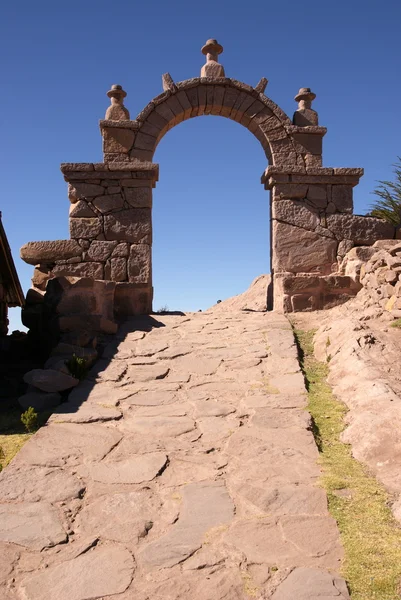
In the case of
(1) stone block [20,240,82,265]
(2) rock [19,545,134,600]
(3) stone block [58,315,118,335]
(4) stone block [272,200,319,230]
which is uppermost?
(4) stone block [272,200,319,230]

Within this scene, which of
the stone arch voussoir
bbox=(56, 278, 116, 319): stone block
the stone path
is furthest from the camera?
the stone arch voussoir

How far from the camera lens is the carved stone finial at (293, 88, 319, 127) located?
9164mm

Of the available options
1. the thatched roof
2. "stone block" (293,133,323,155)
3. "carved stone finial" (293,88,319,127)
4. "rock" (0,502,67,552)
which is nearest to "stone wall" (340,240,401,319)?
"stone block" (293,133,323,155)

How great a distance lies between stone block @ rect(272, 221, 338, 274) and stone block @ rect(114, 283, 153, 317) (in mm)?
2201

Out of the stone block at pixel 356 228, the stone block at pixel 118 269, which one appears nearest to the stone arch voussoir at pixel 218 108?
the stone block at pixel 356 228

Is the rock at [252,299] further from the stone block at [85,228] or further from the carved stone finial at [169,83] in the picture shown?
the carved stone finial at [169,83]

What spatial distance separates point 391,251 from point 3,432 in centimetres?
526

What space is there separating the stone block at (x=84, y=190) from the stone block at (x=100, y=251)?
2.53 ft

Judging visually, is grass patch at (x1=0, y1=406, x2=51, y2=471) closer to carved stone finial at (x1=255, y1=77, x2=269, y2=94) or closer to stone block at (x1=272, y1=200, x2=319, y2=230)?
stone block at (x1=272, y1=200, x2=319, y2=230)

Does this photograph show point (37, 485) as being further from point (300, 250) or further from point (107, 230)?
point (300, 250)

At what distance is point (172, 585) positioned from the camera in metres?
2.47

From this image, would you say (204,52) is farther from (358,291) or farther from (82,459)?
(82,459)

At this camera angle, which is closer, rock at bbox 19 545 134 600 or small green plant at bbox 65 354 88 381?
rock at bbox 19 545 134 600

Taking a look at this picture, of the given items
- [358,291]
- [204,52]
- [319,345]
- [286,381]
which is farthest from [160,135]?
[286,381]
